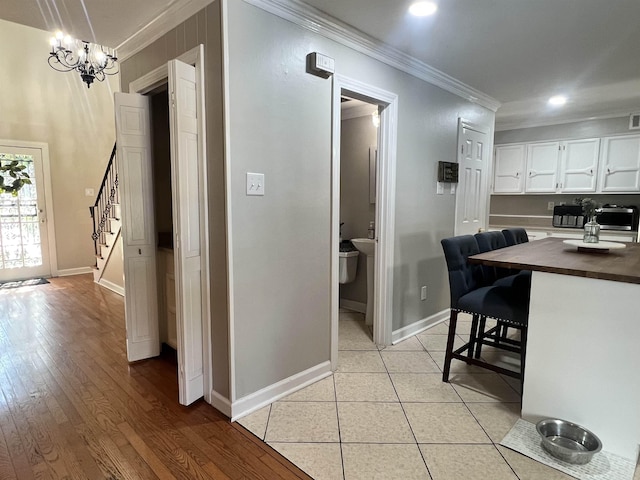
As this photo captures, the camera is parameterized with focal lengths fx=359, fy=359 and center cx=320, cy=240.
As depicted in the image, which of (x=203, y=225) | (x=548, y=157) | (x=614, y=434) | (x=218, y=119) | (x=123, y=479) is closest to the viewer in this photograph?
(x=123, y=479)

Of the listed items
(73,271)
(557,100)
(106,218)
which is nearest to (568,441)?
(557,100)

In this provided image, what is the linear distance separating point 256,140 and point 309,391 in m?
1.61

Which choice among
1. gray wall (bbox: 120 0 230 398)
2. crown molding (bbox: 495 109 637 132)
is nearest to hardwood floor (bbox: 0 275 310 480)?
gray wall (bbox: 120 0 230 398)

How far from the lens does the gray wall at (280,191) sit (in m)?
1.95

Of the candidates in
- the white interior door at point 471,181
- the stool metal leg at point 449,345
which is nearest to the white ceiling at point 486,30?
the white interior door at point 471,181

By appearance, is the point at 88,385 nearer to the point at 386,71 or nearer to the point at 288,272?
the point at 288,272

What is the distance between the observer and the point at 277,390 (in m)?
2.24

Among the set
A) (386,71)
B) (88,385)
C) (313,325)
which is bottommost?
(88,385)

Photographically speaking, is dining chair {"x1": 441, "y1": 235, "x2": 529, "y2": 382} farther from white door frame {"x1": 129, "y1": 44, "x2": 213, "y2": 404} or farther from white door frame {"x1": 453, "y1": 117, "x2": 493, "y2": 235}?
white door frame {"x1": 129, "y1": 44, "x2": 213, "y2": 404}

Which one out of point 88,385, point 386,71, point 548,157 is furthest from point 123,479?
point 548,157

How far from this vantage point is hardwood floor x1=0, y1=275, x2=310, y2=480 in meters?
1.67

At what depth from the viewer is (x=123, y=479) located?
1592 mm

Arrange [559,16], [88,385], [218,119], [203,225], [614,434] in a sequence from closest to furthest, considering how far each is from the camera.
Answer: [614,434] < [218,119] < [203,225] < [559,16] < [88,385]

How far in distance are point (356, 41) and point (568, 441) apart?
8.79 feet
